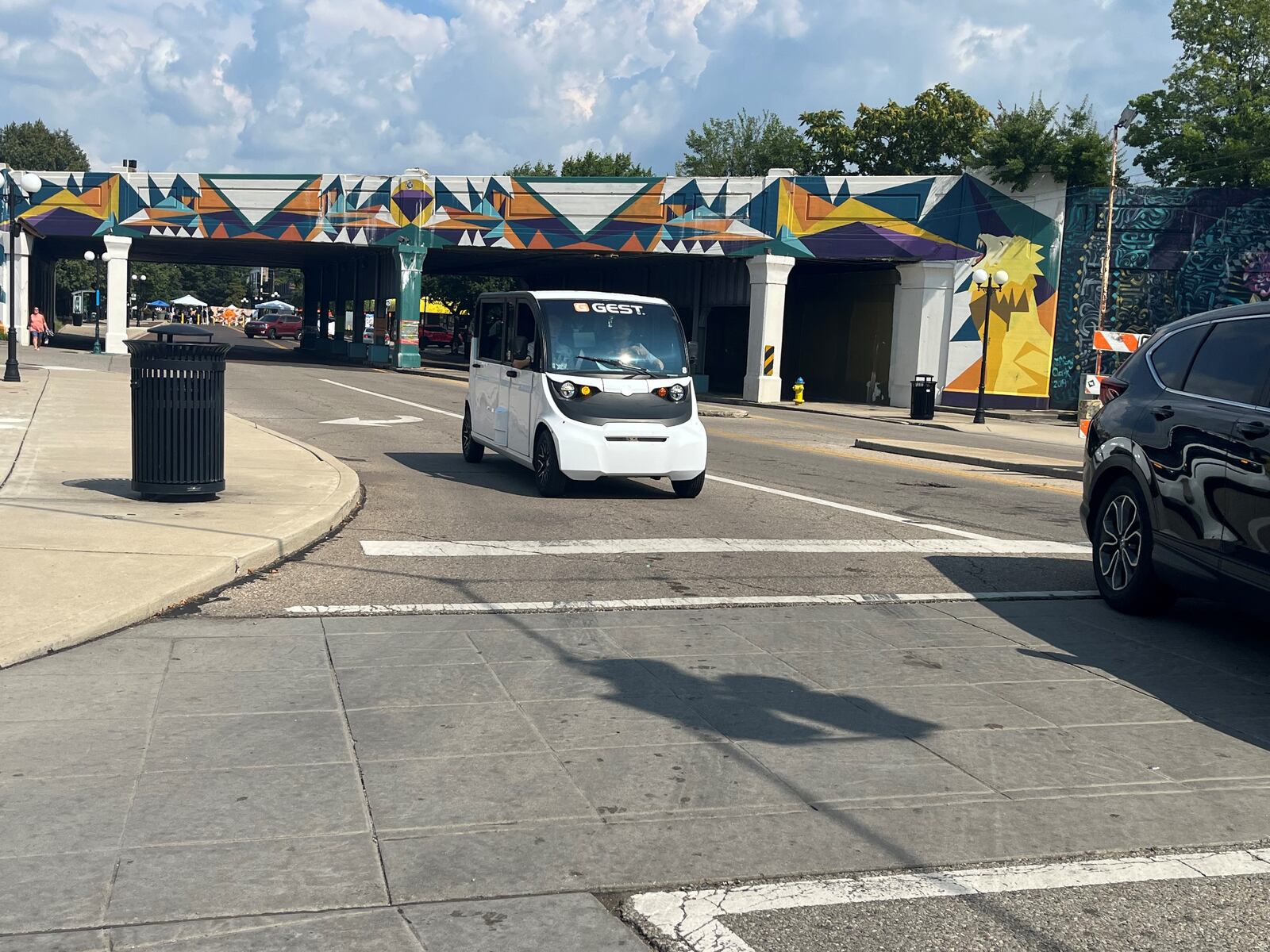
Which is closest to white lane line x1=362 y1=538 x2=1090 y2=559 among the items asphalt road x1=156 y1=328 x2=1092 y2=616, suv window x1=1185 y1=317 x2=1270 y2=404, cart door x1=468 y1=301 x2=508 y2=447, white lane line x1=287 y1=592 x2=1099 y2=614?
asphalt road x1=156 y1=328 x2=1092 y2=616

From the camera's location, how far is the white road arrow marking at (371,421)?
21.0m

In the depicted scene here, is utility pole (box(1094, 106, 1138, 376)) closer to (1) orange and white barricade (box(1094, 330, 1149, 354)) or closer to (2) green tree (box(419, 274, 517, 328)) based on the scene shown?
(1) orange and white barricade (box(1094, 330, 1149, 354))

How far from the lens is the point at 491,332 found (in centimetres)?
1442

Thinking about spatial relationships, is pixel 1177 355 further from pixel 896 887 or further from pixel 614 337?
pixel 614 337

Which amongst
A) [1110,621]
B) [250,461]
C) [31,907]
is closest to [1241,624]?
[1110,621]

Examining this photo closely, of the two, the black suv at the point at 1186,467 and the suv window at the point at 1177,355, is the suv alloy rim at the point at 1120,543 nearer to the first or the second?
the black suv at the point at 1186,467

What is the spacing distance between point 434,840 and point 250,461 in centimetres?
1027

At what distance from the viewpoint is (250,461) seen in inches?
541

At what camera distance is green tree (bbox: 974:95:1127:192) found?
1447 inches

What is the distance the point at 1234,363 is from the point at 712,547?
14.0 feet

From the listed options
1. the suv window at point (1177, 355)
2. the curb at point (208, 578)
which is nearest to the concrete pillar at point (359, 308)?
the curb at point (208, 578)

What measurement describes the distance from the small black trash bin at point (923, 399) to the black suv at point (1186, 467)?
25.0m

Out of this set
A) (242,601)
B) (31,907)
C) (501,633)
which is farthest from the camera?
(242,601)

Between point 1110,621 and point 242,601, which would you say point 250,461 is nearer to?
point 242,601
